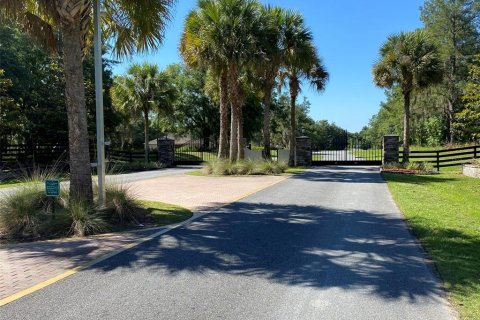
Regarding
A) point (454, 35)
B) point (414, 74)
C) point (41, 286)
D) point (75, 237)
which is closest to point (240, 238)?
point (75, 237)

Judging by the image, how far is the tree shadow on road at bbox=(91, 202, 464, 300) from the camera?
5.15m

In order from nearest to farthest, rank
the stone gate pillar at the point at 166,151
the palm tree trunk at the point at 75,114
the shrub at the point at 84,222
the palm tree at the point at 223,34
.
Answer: the shrub at the point at 84,222 < the palm tree trunk at the point at 75,114 < the palm tree at the point at 223,34 < the stone gate pillar at the point at 166,151

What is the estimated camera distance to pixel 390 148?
1018 inches

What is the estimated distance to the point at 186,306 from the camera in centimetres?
431

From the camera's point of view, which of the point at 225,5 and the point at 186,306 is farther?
the point at 225,5

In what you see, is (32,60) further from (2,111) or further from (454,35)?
(454,35)

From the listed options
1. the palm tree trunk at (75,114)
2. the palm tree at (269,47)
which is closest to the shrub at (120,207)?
the palm tree trunk at (75,114)

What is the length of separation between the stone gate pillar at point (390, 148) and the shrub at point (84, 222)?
69.3ft

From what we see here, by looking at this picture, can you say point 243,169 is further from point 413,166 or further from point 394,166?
point 413,166

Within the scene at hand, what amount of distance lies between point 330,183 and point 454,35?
34.7m

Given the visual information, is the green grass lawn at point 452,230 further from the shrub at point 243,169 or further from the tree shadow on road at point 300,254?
the shrub at point 243,169

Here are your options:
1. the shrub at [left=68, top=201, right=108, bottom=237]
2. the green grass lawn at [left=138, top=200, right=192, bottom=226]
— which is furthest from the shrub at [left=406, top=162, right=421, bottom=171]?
the shrub at [left=68, top=201, right=108, bottom=237]

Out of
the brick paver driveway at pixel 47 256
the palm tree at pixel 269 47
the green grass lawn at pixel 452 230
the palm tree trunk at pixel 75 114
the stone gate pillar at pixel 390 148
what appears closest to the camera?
the green grass lawn at pixel 452 230

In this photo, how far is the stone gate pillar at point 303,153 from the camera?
2814cm
